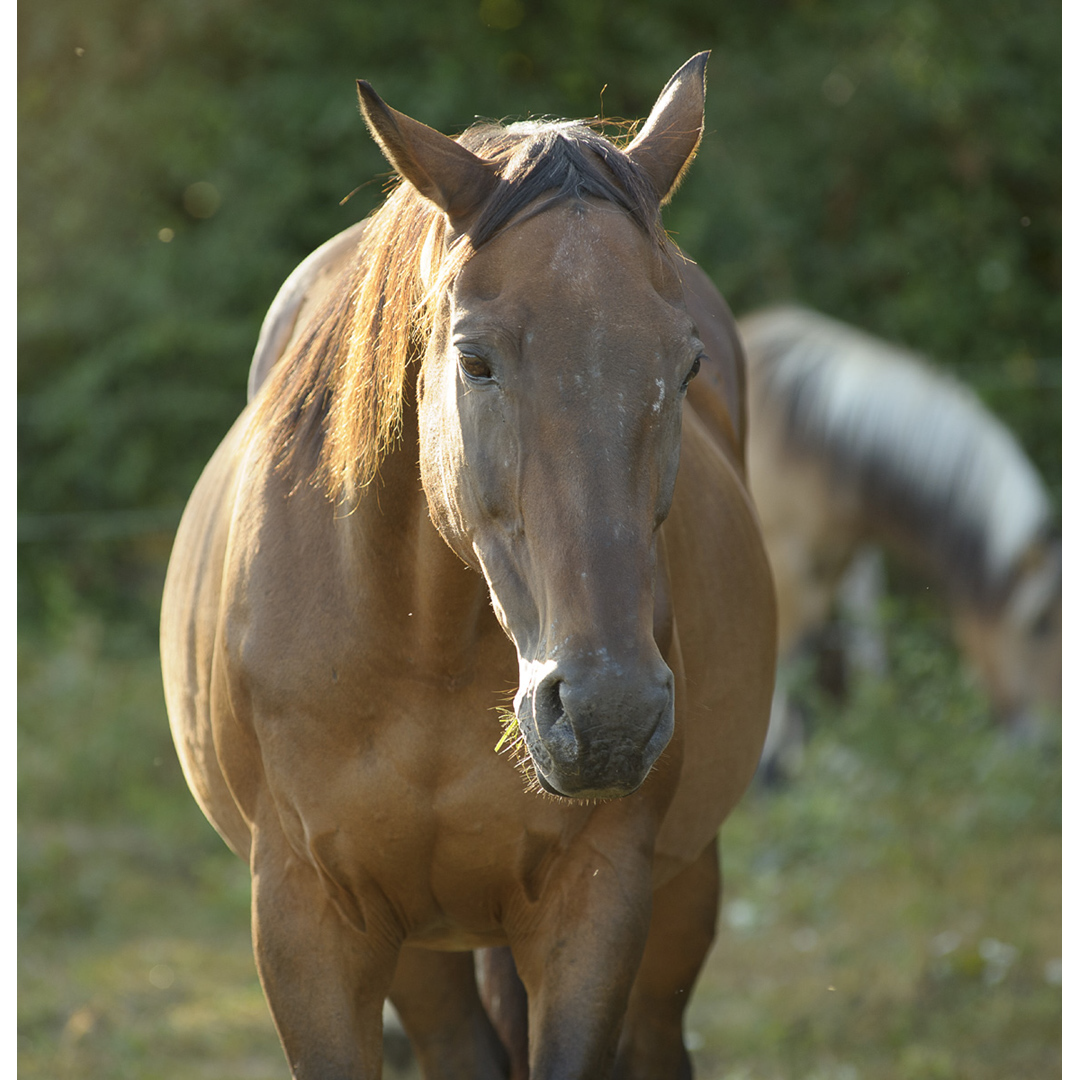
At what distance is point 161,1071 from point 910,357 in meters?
4.40

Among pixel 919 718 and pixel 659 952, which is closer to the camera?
pixel 659 952

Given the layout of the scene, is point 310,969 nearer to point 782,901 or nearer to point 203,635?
point 203,635

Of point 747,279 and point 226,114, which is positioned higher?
point 226,114

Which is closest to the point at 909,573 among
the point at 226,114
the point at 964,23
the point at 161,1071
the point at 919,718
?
the point at 919,718

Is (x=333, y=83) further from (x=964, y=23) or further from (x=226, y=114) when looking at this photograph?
(x=964, y=23)

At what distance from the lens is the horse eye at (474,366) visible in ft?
5.21

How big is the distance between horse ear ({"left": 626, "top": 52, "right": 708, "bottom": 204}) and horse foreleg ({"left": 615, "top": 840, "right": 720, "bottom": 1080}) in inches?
55.4

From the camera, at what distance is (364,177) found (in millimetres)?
7469

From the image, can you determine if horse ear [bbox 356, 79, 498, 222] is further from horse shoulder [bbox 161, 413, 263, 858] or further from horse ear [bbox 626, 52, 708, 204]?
horse shoulder [bbox 161, 413, 263, 858]

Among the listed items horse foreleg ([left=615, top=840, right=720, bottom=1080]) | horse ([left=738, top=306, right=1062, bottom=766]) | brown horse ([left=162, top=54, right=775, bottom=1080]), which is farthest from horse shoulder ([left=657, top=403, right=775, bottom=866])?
horse ([left=738, top=306, right=1062, bottom=766])

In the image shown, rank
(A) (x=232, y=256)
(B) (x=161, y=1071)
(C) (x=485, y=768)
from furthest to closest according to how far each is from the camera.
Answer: (A) (x=232, y=256), (B) (x=161, y=1071), (C) (x=485, y=768)

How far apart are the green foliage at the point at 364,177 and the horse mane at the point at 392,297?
545cm

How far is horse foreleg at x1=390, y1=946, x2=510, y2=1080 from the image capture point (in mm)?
2643

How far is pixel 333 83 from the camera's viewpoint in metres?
7.62
